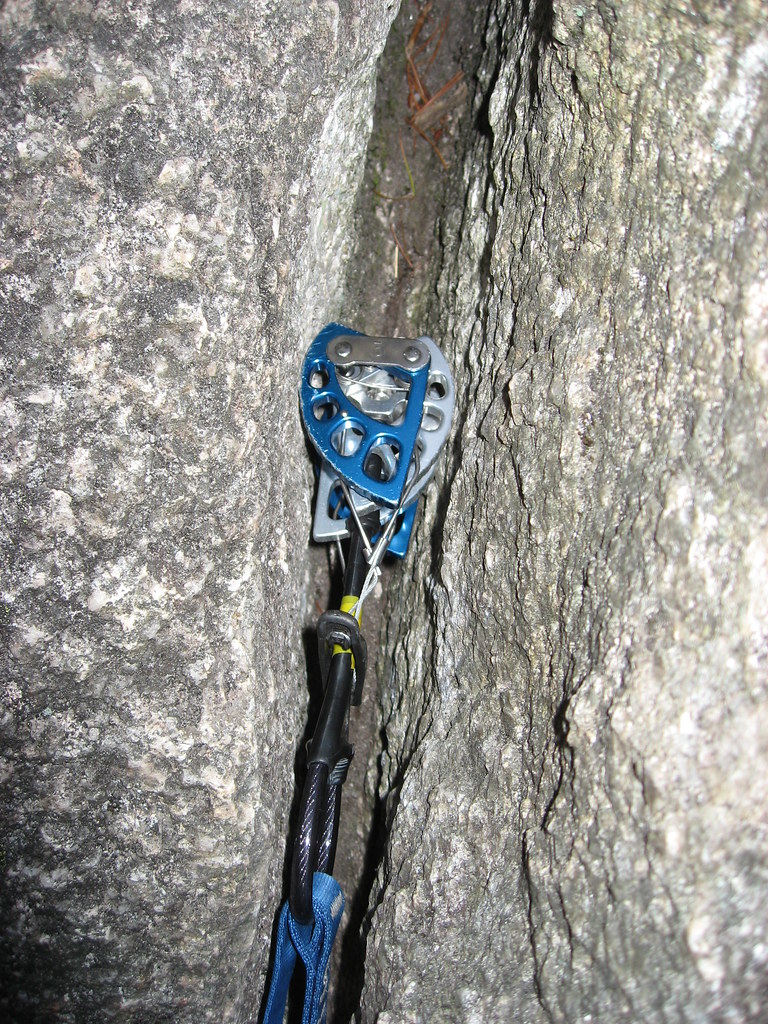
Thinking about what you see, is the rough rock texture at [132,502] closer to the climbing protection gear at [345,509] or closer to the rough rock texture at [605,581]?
the climbing protection gear at [345,509]

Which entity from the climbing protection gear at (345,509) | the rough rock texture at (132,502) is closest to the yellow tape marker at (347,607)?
the climbing protection gear at (345,509)

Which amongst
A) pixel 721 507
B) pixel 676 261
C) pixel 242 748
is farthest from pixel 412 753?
pixel 676 261

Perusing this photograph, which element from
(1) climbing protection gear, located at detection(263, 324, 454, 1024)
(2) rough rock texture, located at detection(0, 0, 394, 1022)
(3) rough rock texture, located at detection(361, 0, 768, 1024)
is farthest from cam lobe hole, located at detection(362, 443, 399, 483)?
(2) rough rock texture, located at detection(0, 0, 394, 1022)

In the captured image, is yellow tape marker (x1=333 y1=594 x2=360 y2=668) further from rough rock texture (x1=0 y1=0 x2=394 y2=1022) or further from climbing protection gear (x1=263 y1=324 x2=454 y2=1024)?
rough rock texture (x1=0 y1=0 x2=394 y2=1022)

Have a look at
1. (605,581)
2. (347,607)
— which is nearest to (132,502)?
(347,607)

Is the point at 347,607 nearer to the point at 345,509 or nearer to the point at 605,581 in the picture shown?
the point at 345,509

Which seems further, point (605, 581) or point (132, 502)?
point (132, 502)
